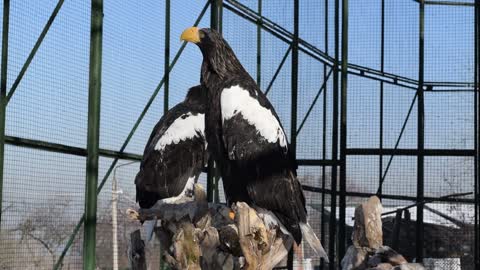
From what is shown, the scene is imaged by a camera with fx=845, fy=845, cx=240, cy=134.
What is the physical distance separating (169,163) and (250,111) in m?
0.93

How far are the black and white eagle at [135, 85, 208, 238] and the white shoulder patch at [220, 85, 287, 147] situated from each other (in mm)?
700

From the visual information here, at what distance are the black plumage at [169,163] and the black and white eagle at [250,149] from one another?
0.55 metres

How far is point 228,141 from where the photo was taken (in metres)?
5.39

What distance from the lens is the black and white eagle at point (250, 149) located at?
5.36 m

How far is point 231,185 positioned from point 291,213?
43 centimetres

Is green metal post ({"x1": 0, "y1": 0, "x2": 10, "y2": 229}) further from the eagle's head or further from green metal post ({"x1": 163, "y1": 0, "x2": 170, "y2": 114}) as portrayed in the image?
green metal post ({"x1": 163, "y1": 0, "x2": 170, "y2": 114})

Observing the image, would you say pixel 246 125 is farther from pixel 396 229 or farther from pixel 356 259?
pixel 396 229

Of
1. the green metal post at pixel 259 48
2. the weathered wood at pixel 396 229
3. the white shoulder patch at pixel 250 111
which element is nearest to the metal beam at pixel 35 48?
the white shoulder patch at pixel 250 111

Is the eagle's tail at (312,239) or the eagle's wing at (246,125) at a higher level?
the eagle's wing at (246,125)

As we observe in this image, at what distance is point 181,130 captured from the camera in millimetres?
5992

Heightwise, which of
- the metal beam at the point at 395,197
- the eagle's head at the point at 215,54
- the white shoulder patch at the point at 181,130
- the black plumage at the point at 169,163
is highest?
the eagle's head at the point at 215,54

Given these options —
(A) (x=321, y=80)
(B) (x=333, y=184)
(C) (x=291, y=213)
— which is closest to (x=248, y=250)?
(C) (x=291, y=213)

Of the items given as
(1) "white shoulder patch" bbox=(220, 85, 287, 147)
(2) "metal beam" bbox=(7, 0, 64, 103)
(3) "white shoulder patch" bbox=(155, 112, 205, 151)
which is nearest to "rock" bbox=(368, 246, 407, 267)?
(1) "white shoulder patch" bbox=(220, 85, 287, 147)

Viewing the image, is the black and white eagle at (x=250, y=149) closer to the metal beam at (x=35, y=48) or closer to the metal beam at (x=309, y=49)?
the metal beam at (x=35, y=48)
